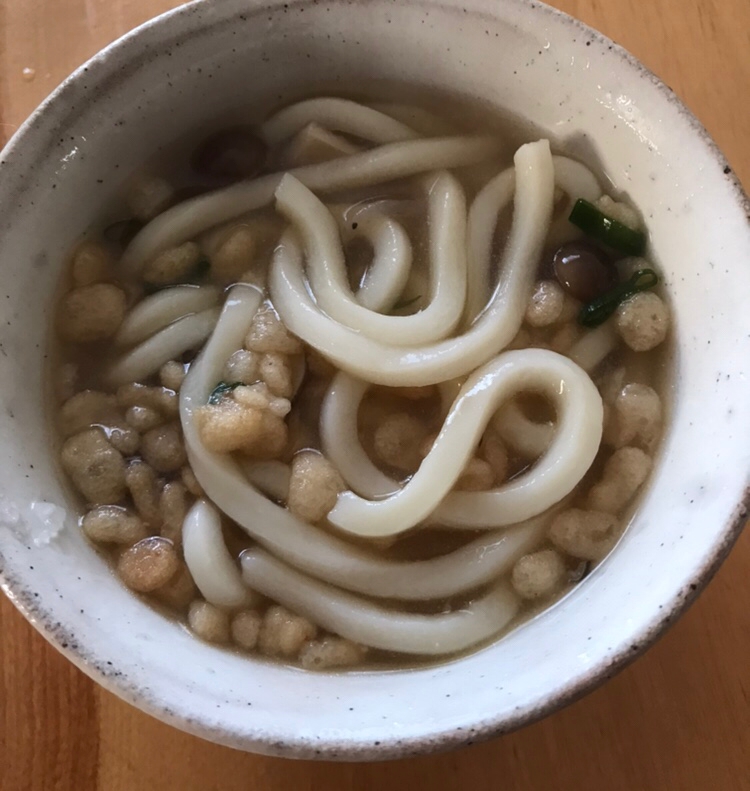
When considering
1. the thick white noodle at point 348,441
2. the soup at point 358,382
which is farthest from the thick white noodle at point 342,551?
the thick white noodle at point 348,441

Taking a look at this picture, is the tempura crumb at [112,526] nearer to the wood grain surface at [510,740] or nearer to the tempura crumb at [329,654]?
the wood grain surface at [510,740]

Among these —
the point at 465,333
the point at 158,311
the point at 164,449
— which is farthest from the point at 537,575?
the point at 158,311

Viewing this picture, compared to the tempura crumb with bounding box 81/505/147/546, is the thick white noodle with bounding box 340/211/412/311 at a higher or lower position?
higher

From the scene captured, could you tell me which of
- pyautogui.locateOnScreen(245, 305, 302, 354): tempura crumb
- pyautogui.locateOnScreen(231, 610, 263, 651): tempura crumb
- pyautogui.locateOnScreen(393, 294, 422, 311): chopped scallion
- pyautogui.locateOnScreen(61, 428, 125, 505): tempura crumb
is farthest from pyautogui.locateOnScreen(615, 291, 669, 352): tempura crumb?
pyautogui.locateOnScreen(61, 428, 125, 505): tempura crumb

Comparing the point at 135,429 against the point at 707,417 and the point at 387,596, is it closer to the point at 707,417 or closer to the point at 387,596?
the point at 387,596

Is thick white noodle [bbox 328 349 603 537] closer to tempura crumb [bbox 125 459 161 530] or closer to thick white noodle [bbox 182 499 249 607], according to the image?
thick white noodle [bbox 182 499 249 607]

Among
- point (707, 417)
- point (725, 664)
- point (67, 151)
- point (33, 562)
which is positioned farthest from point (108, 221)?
point (725, 664)

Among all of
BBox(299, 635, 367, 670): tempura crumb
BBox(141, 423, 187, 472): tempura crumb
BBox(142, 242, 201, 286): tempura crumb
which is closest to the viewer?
Answer: BBox(299, 635, 367, 670): tempura crumb
